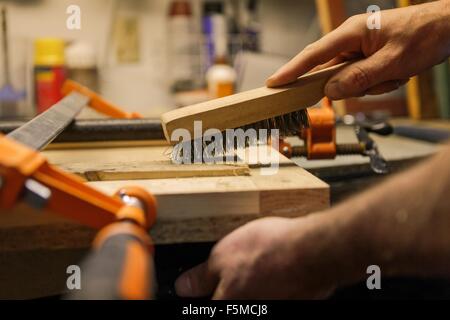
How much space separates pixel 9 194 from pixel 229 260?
199 mm

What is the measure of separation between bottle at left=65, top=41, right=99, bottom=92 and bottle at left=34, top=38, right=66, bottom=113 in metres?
0.04

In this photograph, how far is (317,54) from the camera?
72 cm

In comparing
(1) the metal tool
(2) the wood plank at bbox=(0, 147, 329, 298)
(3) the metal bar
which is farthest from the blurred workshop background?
(1) the metal tool

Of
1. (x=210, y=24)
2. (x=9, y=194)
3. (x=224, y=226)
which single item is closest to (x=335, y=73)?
(x=224, y=226)

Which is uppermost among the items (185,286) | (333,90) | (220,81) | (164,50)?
(164,50)

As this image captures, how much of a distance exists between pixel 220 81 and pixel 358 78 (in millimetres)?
866

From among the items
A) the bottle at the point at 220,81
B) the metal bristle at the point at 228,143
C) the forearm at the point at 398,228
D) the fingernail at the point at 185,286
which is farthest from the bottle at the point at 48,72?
the forearm at the point at 398,228

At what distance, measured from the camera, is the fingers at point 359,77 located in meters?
0.70

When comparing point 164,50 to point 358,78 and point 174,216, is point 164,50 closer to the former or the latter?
point 358,78

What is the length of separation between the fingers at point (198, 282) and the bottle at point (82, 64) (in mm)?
1235

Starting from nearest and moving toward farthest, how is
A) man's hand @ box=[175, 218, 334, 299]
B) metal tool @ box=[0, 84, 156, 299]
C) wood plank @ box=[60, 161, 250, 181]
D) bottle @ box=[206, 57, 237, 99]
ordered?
metal tool @ box=[0, 84, 156, 299] < man's hand @ box=[175, 218, 334, 299] < wood plank @ box=[60, 161, 250, 181] < bottle @ box=[206, 57, 237, 99]

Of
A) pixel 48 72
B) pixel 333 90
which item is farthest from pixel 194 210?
pixel 48 72

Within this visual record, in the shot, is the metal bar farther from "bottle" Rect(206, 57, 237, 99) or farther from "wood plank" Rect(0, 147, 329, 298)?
"bottle" Rect(206, 57, 237, 99)

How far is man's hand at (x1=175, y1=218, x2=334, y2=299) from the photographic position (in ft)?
1.42
